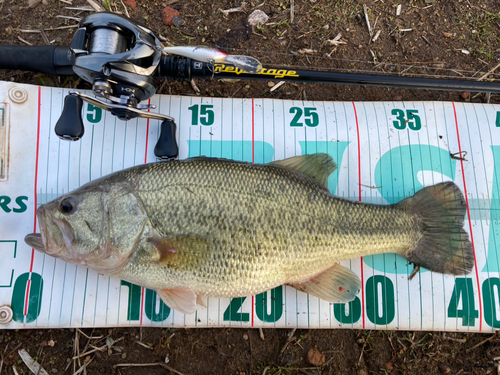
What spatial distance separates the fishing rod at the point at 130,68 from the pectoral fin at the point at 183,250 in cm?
68

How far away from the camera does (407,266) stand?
7.94 ft

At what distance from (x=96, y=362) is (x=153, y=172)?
1574 millimetres

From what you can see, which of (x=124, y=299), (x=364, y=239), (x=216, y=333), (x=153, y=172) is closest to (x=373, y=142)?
(x=364, y=239)

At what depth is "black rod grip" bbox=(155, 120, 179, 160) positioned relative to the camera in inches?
87.7

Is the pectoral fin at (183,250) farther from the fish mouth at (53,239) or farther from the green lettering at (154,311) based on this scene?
the green lettering at (154,311)

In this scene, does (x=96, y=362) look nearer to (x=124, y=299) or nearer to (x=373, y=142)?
(x=124, y=299)

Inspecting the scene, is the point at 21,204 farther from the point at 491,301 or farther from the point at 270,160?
the point at 491,301

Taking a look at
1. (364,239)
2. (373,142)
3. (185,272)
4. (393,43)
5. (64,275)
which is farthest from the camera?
(393,43)

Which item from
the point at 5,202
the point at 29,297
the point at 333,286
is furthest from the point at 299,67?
the point at 29,297

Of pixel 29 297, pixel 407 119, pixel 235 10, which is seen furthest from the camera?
pixel 235 10

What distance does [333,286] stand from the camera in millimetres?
2141

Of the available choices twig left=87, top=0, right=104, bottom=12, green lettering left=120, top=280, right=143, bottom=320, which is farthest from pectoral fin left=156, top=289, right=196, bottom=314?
twig left=87, top=0, right=104, bottom=12

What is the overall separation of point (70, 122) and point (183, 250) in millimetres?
1145

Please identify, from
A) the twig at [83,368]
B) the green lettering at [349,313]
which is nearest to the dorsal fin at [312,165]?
the green lettering at [349,313]
